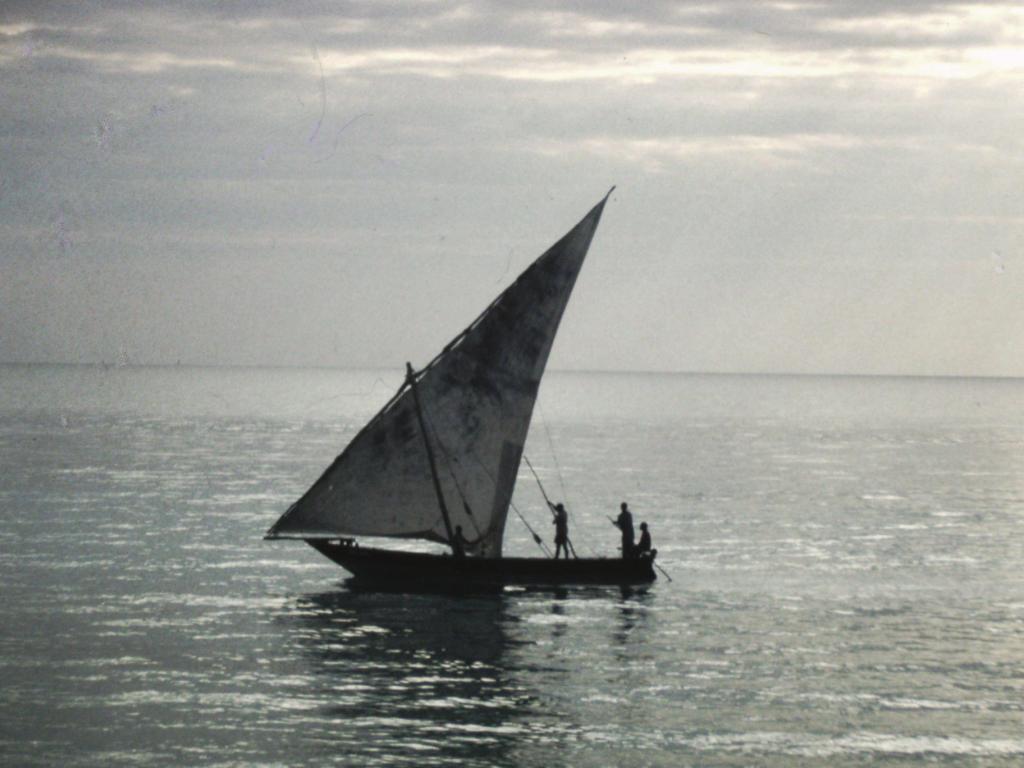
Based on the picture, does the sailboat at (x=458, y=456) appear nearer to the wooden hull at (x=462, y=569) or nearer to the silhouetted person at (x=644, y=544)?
the wooden hull at (x=462, y=569)

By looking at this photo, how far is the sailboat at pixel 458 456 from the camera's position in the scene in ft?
133

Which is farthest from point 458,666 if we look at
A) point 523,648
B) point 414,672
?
point 523,648

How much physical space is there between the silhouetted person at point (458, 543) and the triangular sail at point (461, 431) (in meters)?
0.27

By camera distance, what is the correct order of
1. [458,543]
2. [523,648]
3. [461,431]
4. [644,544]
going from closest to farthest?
[523,648], [461,431], [458,543], [644,544]

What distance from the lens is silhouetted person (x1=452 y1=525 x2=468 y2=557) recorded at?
41562mm

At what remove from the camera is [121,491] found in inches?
3022

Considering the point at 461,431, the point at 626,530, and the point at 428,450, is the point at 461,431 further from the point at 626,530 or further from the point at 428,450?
the point at 626,530

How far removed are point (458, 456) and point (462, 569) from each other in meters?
3.21

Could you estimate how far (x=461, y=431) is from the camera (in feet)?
136

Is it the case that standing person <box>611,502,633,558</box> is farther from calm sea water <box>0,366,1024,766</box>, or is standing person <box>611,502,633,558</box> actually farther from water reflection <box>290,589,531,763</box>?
water reflection <box>290,589,531,763</box>

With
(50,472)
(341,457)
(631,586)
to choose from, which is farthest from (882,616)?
(50,472)

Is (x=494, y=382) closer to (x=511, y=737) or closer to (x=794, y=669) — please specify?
(x=794, y=669)

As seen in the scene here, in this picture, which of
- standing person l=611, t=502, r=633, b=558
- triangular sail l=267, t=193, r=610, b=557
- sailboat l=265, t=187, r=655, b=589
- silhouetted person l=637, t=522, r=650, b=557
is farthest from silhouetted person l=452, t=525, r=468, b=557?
silhouetted person l=637, t=522, r=650, b=557

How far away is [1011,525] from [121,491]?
44516mm
